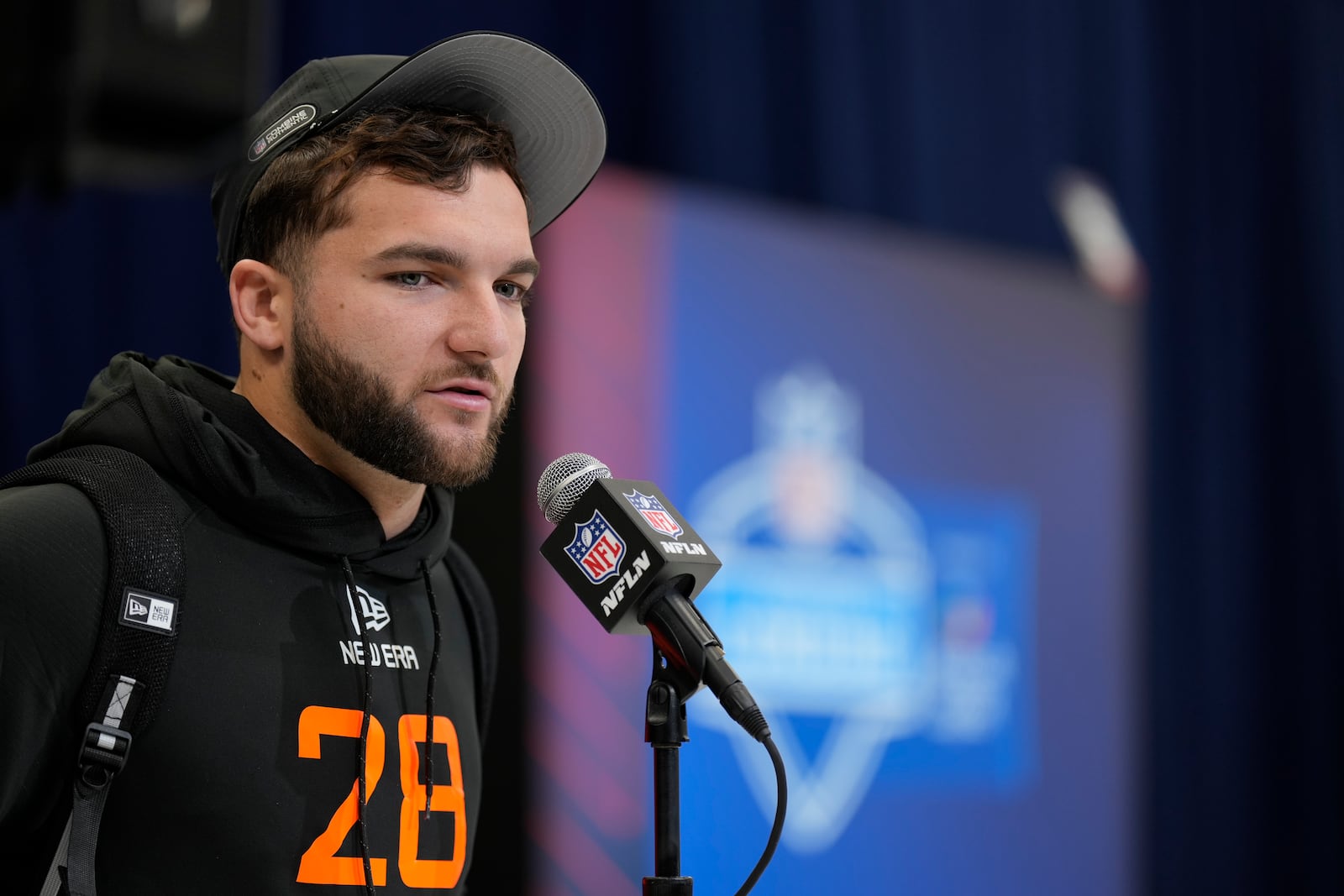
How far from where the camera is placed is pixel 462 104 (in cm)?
143

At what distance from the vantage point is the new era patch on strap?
3.62 feet

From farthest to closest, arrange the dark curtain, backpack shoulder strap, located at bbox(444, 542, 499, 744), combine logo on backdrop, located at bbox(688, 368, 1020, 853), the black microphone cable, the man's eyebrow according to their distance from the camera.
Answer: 1. the dark curtain
2. combine logo on backdrop, located at bbox(688, 368, 1020, 853)
3. backpack shoulder strap, located at bbox(444, 542, 499, 744)
4. the man's eyebrow
5. the black microphone cable

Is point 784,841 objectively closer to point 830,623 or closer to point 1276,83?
point 830,623

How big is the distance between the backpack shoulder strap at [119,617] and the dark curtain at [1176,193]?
2.26 metres

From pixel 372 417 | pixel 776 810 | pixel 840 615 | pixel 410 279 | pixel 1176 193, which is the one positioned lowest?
pixel 776 810

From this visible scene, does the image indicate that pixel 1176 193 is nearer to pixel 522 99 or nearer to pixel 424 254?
pixel 522 99

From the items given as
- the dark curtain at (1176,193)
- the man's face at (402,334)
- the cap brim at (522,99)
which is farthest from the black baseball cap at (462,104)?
the dark curtain at (1176,193)

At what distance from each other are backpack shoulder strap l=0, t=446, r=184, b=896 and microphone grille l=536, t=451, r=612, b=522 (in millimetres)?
295

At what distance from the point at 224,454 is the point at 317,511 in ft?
0.32

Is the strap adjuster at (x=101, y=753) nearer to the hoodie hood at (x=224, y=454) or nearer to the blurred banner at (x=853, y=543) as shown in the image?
the hoodie hood at (x=224, y=454)

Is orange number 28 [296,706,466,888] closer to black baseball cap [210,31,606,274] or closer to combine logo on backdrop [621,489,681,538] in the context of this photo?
combine logo on backdrop [621,489,681,538]

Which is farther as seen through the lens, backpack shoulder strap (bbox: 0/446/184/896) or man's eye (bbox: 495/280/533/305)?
man's eye (bbox: 495/280/533/305)

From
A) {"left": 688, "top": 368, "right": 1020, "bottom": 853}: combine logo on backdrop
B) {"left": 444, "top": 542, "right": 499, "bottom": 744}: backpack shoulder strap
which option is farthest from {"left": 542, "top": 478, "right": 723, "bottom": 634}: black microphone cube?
{"left": 688, "top": 368, "right": 1020, "bottom": 853}: combine logo on backdrop

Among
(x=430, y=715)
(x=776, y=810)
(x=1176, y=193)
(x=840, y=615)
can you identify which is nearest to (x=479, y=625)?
(x=430, y=715)
